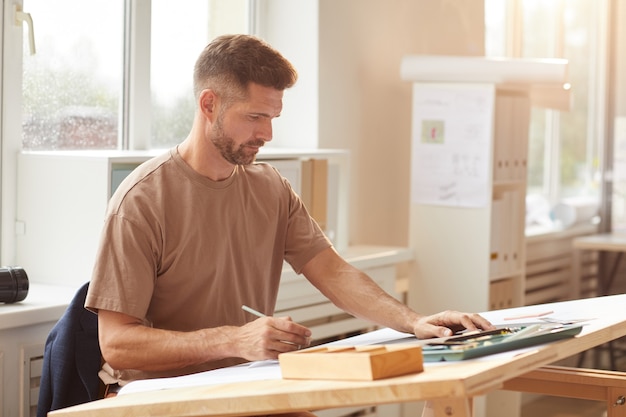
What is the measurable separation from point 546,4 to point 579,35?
1.19ft

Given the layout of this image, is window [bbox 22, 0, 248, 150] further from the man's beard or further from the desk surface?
the desk surface

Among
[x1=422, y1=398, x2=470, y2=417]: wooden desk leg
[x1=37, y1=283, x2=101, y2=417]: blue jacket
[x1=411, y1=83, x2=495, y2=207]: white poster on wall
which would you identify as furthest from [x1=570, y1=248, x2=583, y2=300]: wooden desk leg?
[x1=422, y1=398, x2=470, y2=417]: wooden desk leg

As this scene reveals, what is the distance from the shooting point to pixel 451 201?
13.1 ft

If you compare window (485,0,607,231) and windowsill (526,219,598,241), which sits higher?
window (485,0,607,231)

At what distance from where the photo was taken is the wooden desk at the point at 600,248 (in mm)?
5262

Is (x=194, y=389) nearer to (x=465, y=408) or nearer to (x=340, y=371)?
(x=340, y=371)

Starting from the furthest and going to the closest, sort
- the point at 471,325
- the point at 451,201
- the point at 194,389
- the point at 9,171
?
1. the point at 451,201
2. the point at 9,171
3. the point at 471,325
4. the point at 194,389

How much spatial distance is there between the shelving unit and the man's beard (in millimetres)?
1811

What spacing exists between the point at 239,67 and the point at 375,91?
6.48ft

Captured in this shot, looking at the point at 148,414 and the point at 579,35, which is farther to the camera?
the point at 579,35

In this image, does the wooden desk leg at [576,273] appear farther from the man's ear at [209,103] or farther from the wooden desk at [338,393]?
the wooden desk at [338,393]

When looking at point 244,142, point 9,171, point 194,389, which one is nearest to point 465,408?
point 194,389

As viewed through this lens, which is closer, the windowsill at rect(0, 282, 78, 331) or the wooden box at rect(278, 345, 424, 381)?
the wooden box at rect(278, 345, 424, 381)

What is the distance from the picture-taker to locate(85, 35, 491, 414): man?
2.07m
